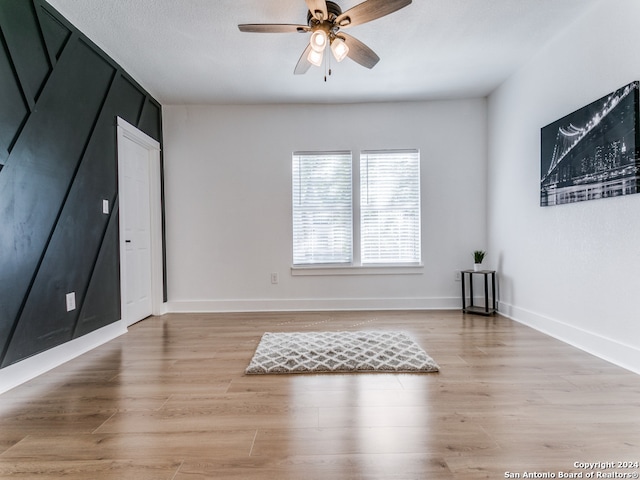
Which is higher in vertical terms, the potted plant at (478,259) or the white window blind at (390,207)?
Result: the white window blind at (390,207)

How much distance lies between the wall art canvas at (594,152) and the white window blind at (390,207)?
140cm

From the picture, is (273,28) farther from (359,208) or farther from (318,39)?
(359,208)

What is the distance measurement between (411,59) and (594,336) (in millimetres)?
2839

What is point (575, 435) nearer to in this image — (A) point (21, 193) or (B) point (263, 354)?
(B) point (263, 354)

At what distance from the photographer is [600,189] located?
7.39 ft

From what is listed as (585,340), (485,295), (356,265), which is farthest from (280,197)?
(585,340)

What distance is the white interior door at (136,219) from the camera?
311 cm

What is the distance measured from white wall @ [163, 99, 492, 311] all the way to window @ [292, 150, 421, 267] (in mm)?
Result: 125

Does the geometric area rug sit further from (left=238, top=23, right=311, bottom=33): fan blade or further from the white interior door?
(left=238, top=23, right=311, bottom=33): fan blade

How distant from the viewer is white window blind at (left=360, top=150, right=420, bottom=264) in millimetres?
3943

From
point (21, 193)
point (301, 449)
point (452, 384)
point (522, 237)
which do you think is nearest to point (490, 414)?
point (452, 384)

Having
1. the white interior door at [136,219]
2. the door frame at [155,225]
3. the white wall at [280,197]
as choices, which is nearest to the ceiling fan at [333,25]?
the white wall at [280,197]

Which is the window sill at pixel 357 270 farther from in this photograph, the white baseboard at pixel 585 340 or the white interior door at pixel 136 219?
the white interior door at pixel 136 219

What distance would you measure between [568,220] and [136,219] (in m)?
4.27
